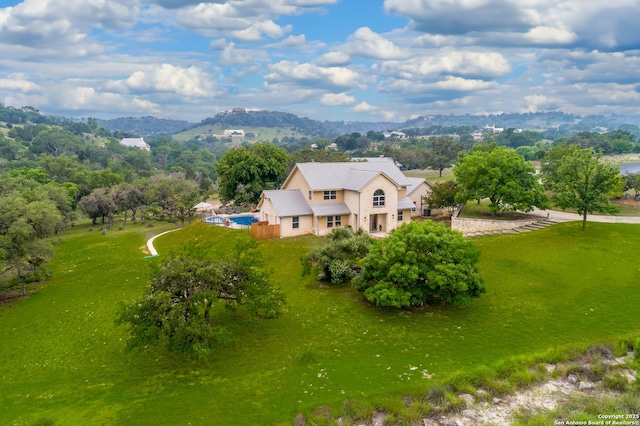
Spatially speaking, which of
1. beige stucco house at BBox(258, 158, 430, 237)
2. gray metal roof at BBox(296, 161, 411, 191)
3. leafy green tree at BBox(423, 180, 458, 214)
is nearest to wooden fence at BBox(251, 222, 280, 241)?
beige stucco house at BBox(258, 158, 430, 237)

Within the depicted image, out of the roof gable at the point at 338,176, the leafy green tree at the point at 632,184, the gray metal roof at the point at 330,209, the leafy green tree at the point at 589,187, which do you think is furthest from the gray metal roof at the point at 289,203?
the leafy green tree at the point at 632,184

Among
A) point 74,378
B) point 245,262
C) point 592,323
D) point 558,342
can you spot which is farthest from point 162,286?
point 592,323

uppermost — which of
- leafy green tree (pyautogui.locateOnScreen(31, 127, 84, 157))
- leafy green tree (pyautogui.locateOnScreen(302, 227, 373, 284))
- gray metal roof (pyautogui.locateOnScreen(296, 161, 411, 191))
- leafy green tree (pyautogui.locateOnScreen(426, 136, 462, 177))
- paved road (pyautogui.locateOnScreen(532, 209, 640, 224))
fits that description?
leafy green tree (pyautogui.locateOnScreen(31, 127, 84, 157))

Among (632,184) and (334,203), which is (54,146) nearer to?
(334,203)

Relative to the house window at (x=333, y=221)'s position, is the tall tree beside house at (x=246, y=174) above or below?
above

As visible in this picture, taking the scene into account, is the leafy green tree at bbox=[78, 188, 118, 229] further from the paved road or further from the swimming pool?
the paved road

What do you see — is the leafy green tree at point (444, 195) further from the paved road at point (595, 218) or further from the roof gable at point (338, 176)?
the paved road at point (595, 218)
